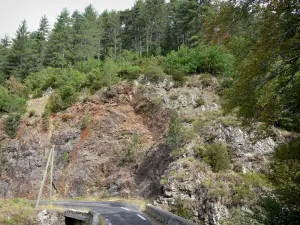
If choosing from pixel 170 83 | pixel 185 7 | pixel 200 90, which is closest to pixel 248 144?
pixel 200 90

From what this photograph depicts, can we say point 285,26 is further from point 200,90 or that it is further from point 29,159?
point 29,159

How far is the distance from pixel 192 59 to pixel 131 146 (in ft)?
55.1

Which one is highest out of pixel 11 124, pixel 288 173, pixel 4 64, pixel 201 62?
pixel 4 64

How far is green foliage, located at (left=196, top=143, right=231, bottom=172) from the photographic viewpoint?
24094mm

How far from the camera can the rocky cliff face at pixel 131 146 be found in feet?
80.5

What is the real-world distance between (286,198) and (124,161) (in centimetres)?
2618

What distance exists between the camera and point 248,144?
84.7 feet

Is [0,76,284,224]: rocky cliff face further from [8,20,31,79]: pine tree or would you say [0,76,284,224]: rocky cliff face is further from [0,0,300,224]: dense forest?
[8,20,31,79]: pine tree

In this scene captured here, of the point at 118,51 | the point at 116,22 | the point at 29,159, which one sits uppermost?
the point at 116,22

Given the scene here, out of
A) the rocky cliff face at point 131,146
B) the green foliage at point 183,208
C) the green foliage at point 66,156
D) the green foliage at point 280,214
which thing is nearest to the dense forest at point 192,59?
the green foliage at point 280,214

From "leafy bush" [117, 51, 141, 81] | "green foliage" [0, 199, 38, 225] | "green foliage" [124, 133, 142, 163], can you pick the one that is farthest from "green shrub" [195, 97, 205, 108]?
"green foliage" [0, 199, 38, 225]

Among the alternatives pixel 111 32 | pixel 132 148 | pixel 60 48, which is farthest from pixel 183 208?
pixel 111 32

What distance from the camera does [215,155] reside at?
24.9 metres

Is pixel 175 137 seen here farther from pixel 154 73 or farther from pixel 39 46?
pixel 39 46
